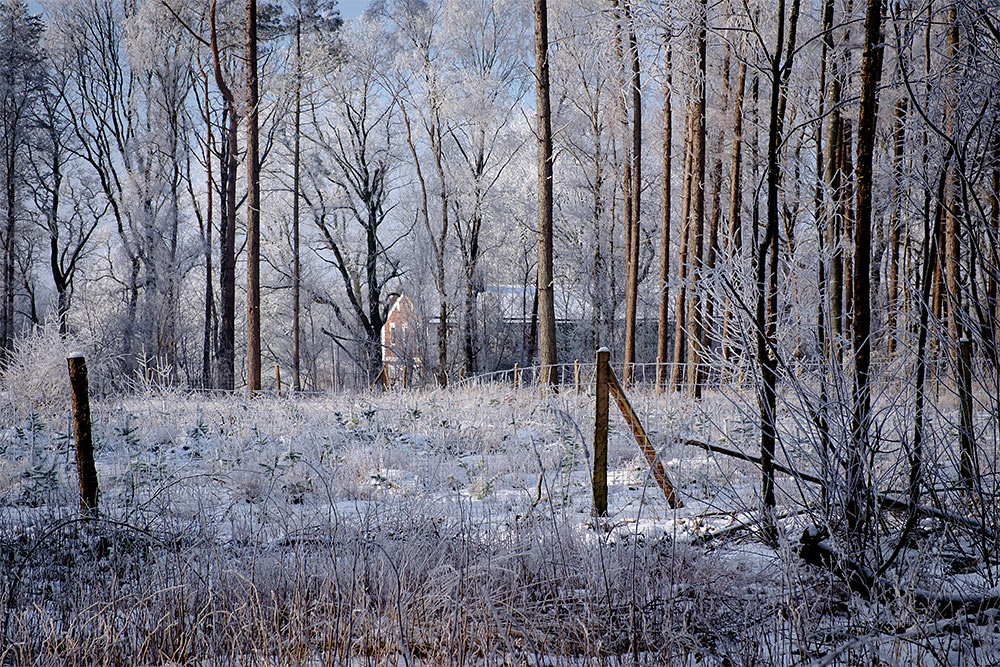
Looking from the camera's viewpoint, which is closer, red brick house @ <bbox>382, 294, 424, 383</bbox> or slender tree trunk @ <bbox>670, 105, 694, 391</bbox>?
slender tree trunk @ <bbox>670, 105, 694, 391</bbox>

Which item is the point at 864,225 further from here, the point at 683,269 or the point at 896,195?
the point at 683,269

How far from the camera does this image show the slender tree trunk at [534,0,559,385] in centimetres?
1054

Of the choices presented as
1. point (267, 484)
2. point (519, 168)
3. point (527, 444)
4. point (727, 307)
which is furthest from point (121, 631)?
point (519, 168)

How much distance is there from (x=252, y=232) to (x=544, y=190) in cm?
594

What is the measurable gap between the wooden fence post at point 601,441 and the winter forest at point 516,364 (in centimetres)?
2

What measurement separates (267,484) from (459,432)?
2.52m

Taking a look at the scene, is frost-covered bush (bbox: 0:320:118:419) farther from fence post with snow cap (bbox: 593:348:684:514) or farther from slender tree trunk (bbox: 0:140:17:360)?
slender tree trunk (bbox: 0:140:17:360)

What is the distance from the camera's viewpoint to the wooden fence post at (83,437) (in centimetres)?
420

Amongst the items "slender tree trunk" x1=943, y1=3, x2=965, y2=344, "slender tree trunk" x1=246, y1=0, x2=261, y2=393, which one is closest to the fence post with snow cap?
"slender tree trunk" x1=943, y1=3, x2=965, y2=344

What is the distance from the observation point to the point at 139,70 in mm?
20281

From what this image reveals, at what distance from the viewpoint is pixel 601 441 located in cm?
465

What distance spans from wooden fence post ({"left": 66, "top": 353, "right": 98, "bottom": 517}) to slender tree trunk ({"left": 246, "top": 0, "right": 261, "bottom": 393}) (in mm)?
8831

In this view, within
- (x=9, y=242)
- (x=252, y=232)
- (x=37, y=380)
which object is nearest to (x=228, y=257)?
(x=252, y=232)

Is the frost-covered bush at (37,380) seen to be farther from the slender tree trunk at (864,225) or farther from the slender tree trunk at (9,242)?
the slender tree trunk at (9,242)
